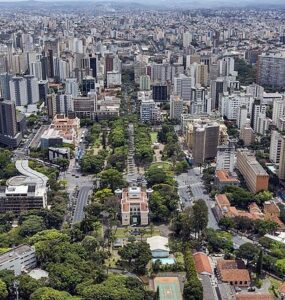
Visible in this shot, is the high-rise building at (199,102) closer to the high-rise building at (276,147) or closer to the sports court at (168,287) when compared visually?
the high-rise building at (276,147)

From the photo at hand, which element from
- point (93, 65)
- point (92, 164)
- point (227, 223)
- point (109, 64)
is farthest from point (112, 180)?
point (109, 64)

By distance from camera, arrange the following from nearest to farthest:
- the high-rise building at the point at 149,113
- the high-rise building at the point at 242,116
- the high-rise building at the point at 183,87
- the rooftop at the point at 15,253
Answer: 1. the rooftop at the point at 15,253
2. the high-rise building at the point at 242,116
3. the high-rise building at the point at 149,113
4. the high-rise building at the point at 183,87

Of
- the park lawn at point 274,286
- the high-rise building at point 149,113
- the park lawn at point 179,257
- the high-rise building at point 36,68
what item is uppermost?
the high-rise building at point 36,68

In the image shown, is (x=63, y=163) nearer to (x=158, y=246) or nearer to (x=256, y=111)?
(x=158, y=246)

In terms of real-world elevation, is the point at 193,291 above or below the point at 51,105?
Result: below

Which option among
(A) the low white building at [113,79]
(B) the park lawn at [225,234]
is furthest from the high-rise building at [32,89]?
(B) the park lawn at [225,234]

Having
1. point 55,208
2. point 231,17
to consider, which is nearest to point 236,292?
point 55,208
